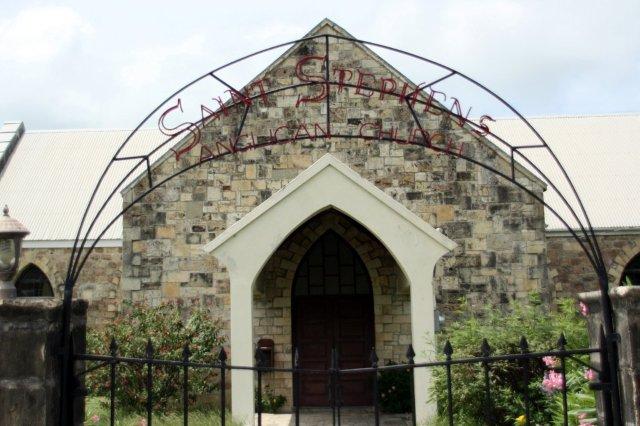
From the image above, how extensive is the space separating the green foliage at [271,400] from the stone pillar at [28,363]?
9.14 m

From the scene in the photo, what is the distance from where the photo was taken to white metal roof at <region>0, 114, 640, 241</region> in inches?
759

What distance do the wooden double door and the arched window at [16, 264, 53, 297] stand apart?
7.23m

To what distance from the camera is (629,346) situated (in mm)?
5305

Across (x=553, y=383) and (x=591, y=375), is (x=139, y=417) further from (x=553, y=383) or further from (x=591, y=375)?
(x=591, y=375)

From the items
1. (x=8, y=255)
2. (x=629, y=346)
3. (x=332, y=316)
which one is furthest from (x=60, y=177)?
(x=629, y=346)

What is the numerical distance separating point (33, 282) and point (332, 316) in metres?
8.17

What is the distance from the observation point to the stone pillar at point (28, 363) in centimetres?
543

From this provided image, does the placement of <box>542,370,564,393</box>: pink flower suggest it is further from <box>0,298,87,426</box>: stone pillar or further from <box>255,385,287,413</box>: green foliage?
<box>255,385,287,413</box>: green foliage

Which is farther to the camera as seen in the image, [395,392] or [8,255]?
[395,392]

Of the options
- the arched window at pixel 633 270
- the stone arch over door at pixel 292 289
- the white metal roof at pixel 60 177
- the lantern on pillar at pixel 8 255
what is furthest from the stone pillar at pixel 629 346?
the white metal roof at pixel 60 177

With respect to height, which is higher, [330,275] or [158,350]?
[330,275]

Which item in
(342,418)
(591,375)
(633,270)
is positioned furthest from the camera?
(633,270)

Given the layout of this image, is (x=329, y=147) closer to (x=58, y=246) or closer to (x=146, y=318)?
(x=146, y=318)

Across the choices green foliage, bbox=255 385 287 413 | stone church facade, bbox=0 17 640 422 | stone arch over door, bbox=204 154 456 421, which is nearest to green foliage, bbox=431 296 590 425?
stone arch over door, bbox=204 154 456 421
